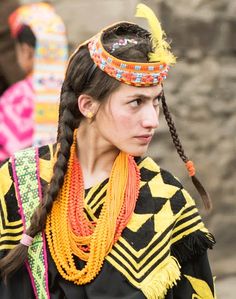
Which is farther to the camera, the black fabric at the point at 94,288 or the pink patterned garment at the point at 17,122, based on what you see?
the pink patterned garment at the point at 17,122

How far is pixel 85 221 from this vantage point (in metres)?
3.38

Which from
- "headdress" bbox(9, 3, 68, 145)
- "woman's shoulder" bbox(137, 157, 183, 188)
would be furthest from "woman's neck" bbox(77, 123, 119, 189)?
"headdress" bbox(9, 3, 68, 145)

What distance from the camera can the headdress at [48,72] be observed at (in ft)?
18.4

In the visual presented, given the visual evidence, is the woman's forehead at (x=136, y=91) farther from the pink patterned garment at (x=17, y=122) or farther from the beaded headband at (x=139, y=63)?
the pink patterned garment at (x=17, y=122)

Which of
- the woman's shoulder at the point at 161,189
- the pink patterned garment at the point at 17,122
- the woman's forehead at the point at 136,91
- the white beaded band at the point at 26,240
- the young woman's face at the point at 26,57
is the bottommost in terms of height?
the pink patterned garment at the point at 17,122

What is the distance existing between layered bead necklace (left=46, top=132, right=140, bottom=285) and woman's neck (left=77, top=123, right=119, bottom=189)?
3 cm

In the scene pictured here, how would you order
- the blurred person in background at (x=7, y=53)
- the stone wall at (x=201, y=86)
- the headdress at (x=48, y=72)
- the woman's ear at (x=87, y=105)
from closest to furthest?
1. the woman's ear at (x=87, y=105)
2. the headdress at (x=48, y=72)
3. the stone wall at (x=201, y=86)
4. the blurred person in background at (x=7, y=53)

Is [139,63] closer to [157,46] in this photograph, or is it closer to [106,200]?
[157,46]

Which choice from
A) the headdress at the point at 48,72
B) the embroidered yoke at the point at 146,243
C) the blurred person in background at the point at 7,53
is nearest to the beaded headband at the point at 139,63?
the embroidered yoke at the point at 146,243

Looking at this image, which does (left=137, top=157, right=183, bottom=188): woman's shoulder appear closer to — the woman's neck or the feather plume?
the woman's neck

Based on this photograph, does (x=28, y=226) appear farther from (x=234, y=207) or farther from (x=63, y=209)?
(x=234, y=207)

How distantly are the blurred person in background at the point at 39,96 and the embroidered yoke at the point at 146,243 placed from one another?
82.7 inches

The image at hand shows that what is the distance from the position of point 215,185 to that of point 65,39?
4.42 feet

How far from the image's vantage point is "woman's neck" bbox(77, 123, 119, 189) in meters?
3.45
